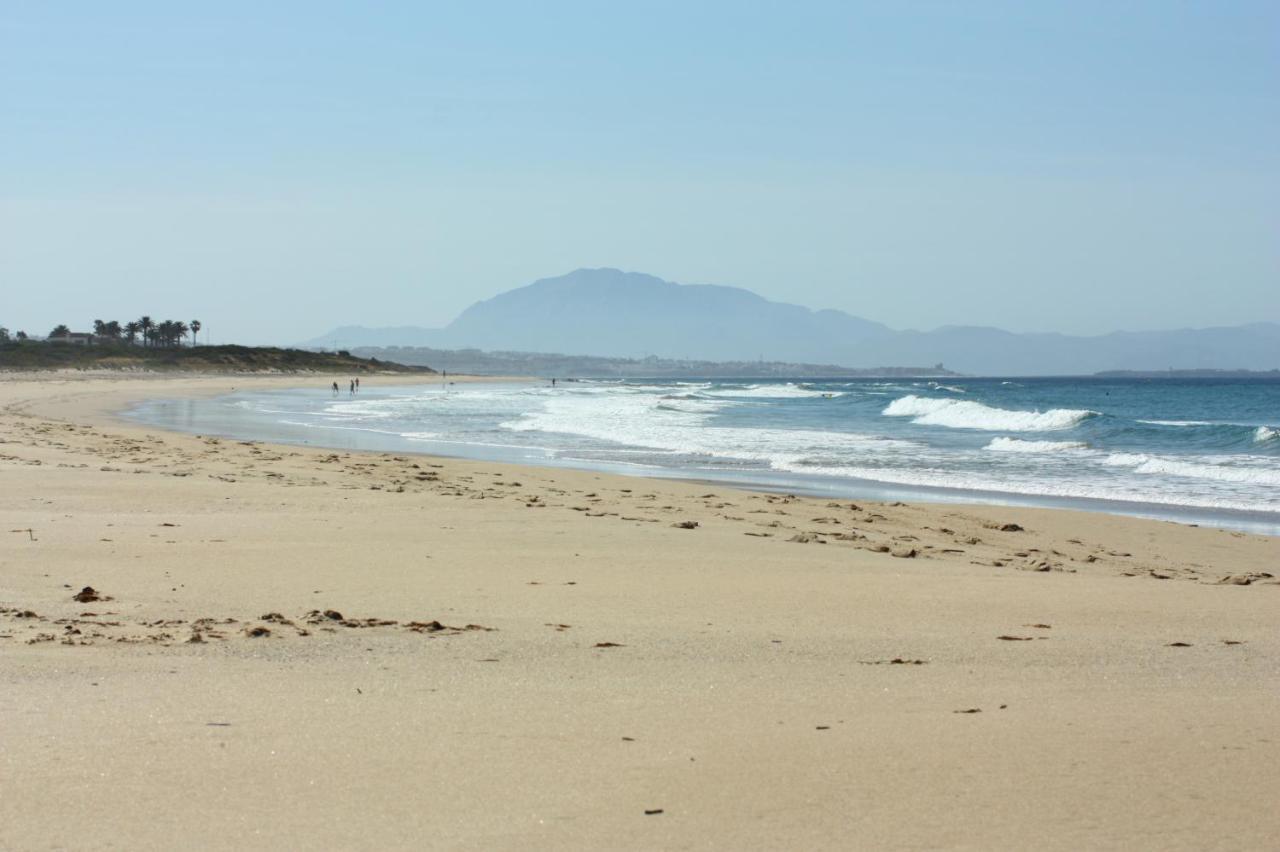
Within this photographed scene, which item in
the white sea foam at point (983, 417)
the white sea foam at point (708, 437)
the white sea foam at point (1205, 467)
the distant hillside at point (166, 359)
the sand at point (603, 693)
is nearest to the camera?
the sand at point (603, 693)

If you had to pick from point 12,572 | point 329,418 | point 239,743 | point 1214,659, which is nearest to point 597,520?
point 12,572

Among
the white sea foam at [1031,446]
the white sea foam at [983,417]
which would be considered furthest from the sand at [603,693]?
the white sea foam at [983,417]

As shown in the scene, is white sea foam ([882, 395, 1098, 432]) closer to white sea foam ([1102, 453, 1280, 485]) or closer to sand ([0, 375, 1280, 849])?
white sea foam ([1102, 453, 1280, 485])

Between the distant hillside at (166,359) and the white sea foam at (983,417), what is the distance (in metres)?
70.4

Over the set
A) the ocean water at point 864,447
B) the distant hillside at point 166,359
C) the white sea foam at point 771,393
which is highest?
the distant hillside at point 166,359

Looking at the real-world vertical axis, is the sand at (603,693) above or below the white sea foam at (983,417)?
below

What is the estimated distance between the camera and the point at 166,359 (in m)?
109

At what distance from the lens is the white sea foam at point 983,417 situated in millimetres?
39384

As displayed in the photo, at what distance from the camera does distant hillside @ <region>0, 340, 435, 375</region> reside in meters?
94.2

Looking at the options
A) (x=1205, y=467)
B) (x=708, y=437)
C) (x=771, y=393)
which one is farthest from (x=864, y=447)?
(x=771, y=393)

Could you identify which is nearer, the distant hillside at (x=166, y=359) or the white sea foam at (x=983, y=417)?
the white sea foam at (x=983, y=417)

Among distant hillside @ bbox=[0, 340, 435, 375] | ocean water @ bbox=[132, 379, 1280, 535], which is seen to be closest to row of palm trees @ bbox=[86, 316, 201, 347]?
distant hillside @ bbox=[0, 340, 435, 375]

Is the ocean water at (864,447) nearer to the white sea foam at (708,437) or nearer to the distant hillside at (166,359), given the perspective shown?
the white sea foam at (708,437)

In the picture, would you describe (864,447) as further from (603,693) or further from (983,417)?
(603,693)
